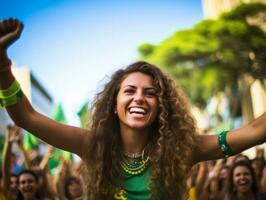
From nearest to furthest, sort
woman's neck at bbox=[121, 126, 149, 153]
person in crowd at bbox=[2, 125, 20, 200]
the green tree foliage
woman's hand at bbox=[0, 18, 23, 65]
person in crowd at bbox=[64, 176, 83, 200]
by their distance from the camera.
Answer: woman's hand at bbox=[0, 18, 23, 65]
woman's neck at bbox=[121, 126, 149, 153]
person in crowd at bbox=[2, 125, 20, 200]
person in crowd at bbox=[64, 176, 83, 200]
the green tree foliage

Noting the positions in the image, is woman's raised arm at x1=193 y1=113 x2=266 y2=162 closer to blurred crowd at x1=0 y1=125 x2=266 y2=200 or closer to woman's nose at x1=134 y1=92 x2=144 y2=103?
woman's nose at x1=134 y1=92 x2=144 y2=103

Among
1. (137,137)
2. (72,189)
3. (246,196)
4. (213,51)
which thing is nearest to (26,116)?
(137,137)

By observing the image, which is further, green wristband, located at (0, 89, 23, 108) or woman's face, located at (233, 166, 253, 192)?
woman's face, located at (233, 166, 253, 192)

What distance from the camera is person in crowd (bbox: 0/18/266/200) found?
2473mm

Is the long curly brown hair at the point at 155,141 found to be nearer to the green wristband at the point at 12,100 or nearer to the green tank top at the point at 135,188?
the green tank top at the point at 135,188

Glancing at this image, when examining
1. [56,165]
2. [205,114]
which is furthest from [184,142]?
[205,114]

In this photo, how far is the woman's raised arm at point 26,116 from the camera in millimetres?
2257

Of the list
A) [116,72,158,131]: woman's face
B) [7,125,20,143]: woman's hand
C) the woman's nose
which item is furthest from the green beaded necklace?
[7,125,20,143]: woman's hand

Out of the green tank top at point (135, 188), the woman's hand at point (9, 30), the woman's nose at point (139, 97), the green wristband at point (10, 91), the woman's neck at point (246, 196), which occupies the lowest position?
the woman's neck at point (246, 196)

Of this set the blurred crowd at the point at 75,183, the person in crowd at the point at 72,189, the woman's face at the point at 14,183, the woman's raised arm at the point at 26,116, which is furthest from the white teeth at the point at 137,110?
the person in crowd at the point at 72,189

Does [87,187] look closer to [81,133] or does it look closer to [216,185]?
[81,133]

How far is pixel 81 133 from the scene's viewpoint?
2607 millimetres

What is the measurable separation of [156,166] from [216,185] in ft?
13.8

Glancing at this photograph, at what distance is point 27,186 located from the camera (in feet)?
17.2
